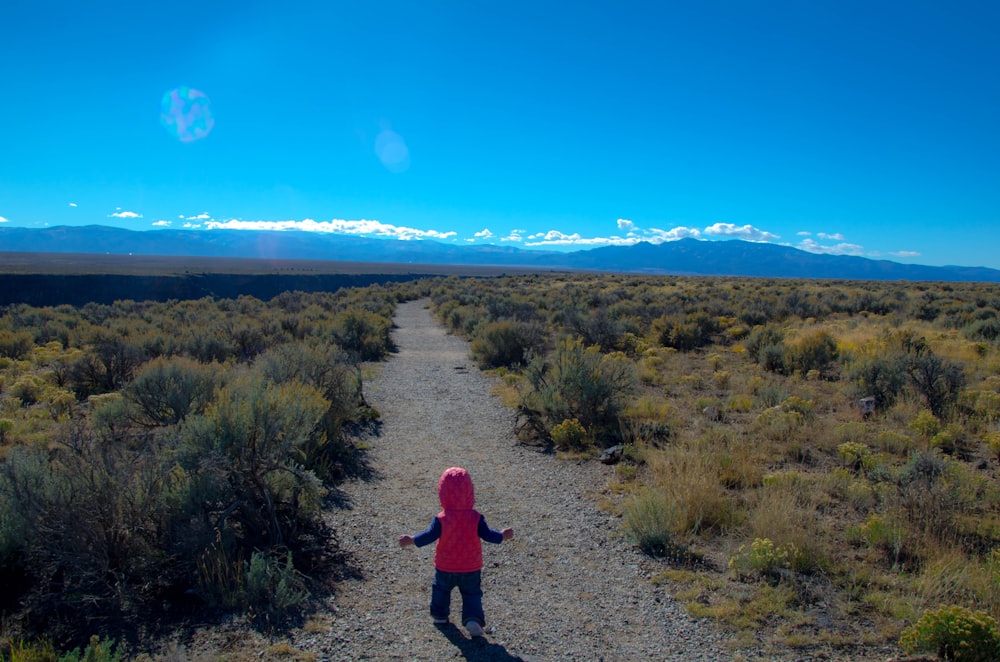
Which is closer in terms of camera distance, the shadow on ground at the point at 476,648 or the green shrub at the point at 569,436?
the shadow on ground at the point at 476,648

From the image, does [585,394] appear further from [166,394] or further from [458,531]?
[166,394]

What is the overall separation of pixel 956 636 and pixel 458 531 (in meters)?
3.08

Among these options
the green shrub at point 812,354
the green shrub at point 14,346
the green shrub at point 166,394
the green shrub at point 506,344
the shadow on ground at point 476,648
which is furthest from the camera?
the green shrub at point 14,346

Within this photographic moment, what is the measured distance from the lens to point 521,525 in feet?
18.6

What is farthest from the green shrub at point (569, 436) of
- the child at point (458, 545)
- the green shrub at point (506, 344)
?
the green shrub at point (506, 344)

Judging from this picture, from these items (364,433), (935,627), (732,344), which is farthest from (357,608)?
(732,344)

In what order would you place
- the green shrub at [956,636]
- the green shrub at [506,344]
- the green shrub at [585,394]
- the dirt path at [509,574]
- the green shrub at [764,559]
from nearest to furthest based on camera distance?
the green shrub at [956,636]
the dirt path at [509,574]
the green shrub at [764,559]
the green shrub at [585,394]
the green shrub at [506,344]

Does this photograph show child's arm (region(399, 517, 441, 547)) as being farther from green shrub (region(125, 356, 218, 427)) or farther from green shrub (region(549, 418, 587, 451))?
green shrub (region(125, 356, 218, 427))

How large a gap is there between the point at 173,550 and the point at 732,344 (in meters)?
16.2

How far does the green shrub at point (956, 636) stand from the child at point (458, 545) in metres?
2.62

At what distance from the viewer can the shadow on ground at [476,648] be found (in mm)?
3570

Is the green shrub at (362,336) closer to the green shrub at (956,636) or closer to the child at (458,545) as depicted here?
the child at (458,545)

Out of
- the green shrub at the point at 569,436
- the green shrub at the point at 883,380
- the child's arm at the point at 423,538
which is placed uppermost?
the green shrub at the point at 883,380

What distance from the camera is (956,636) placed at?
10.8 ft
